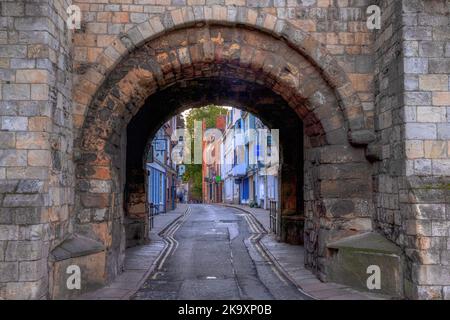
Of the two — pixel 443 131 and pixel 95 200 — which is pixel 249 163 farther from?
pixel 443 131

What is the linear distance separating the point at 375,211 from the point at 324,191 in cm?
85

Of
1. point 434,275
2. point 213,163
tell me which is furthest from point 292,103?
Result: point 213,163

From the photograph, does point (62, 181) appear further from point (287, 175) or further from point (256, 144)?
point (256, 144)

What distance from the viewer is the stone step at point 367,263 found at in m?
6.57

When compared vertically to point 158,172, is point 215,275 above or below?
below

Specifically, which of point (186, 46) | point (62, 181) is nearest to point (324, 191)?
point (186, 46)

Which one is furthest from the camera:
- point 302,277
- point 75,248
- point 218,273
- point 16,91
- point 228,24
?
point 218,273

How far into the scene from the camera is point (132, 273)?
8531 millimetres

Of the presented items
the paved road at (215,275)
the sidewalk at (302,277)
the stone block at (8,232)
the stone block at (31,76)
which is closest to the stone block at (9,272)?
the stone block at (8,232)

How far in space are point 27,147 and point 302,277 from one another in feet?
16.2

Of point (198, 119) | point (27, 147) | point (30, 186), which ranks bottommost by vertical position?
point (30, 186)

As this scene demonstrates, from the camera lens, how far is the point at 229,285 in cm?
763

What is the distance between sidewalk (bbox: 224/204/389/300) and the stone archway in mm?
413

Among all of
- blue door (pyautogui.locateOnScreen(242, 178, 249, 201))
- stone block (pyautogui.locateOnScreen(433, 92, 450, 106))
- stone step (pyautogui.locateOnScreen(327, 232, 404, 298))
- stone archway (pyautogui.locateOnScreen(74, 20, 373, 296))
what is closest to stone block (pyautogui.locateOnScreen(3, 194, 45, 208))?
stone archway (pyautogui.locateOnScreen(74, 20, 373, 296))
